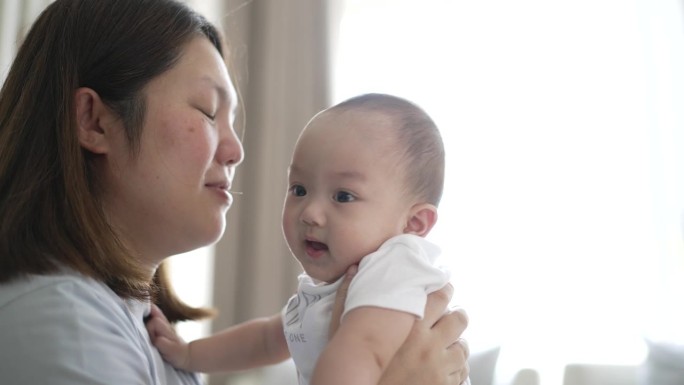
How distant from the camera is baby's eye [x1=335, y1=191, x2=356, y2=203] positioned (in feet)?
3.59

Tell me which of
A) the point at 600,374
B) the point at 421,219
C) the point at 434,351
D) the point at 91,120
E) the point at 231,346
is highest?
the point at 91,120

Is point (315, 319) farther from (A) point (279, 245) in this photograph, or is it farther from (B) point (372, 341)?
(A) point (279, 245)

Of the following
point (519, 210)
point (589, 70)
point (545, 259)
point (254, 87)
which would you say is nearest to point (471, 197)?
point (519, 210)

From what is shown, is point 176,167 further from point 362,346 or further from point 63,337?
point 362,346

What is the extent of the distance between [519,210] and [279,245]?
104cm

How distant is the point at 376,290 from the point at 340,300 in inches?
3.6

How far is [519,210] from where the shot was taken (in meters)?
2.55

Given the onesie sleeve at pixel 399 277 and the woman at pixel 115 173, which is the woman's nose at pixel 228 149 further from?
the onesie sleeve at pixel 399 277

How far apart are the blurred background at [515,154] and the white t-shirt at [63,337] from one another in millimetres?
1503

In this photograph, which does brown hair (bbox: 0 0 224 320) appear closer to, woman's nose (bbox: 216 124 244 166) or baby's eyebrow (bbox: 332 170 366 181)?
woman's nose (bbox: 216 124 244 166)

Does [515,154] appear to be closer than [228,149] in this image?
No

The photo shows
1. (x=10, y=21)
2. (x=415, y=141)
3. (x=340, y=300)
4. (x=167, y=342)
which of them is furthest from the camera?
(x=10, y=21)

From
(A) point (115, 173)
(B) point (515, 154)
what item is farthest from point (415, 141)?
(B) point (515, 154)

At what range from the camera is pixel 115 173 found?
1.27 metres
